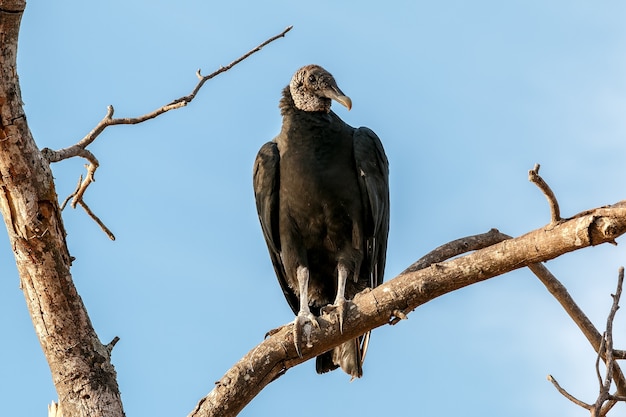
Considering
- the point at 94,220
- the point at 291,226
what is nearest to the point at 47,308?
the point at 94,220

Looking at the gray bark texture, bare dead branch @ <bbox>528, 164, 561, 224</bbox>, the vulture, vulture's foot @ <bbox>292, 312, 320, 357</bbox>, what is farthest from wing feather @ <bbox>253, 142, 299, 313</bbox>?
bare dead branch @ <bbox>528, 164, 561, 224</bbox>

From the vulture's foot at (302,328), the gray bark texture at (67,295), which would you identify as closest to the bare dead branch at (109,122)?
the gray bark texture at (67,295)

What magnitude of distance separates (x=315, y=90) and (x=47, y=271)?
2149 millimetres

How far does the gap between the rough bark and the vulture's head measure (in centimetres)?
193

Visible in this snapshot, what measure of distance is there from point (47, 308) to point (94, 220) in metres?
0.61

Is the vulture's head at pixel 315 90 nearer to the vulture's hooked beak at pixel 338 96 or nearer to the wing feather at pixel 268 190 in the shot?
the vulture's hooked beak at pixel 338 96

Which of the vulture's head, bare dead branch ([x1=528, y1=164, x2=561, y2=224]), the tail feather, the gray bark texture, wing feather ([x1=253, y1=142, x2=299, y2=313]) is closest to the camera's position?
bare dead branch ([x1=528, y1=164, x2=561, y2=224])

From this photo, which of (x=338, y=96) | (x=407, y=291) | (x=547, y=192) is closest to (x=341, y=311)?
(x=407, y=291)

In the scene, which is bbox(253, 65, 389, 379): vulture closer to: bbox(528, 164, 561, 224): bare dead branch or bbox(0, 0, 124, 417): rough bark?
bbox(0, 0, 124, 417): rough bark

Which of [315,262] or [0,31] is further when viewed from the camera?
[315,262]

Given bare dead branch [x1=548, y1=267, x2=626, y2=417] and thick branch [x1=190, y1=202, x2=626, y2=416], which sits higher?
thick branch [x1=190, y1=202, x2=626, y2=416]

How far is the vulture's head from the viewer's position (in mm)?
4961

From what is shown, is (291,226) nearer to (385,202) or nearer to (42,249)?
(385,202)

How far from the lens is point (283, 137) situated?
4.83 meters
